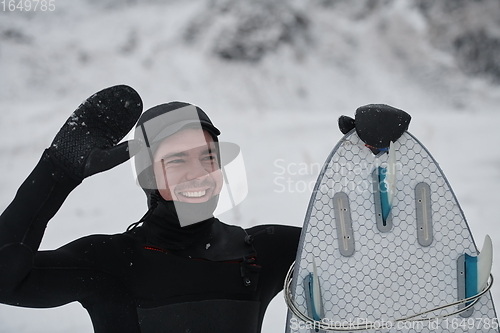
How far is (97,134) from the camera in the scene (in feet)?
3.60

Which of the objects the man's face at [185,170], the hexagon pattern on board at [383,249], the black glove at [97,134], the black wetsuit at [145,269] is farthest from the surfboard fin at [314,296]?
the black glove at [97,134]

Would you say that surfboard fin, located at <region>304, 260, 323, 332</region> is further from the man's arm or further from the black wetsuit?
the man's arm

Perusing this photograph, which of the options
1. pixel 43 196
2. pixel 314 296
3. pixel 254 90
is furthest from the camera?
pixel 254 90

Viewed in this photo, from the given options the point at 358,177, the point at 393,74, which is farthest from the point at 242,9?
the point at 358,177

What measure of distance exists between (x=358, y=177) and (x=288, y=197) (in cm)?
197

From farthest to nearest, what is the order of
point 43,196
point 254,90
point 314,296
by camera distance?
point 254,90, point 314,296, point 43,196

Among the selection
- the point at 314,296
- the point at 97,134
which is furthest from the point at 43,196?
the point at 314,296

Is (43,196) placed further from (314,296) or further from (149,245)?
(314,296)

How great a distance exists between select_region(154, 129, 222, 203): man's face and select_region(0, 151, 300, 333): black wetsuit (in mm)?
70

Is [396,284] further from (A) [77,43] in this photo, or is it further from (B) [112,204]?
(A) [77,43]

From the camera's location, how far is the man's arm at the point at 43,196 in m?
1.02

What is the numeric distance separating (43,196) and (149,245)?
1.10 feet

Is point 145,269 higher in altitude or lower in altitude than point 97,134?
lower

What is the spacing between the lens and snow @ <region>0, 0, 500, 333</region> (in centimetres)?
330
